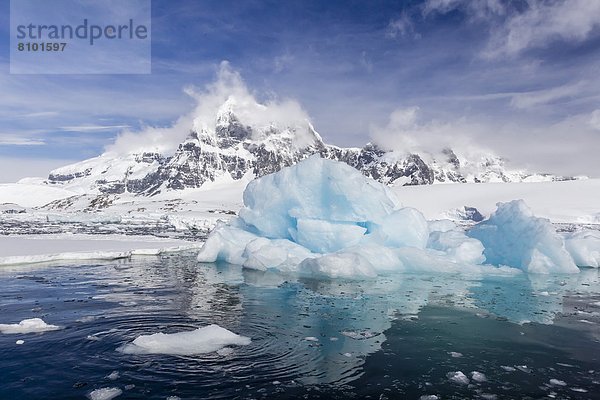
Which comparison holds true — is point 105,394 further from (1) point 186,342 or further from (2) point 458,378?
(2) point 458,378

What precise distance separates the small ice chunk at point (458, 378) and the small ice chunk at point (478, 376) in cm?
13

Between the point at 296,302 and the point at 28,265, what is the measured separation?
11.3m

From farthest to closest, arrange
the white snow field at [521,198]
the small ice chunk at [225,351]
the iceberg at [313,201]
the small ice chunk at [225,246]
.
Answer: the white snow field at [521,198] → the small ice chunk at [225,246] → the iceberg at [313,201] → the small ice chunk at [225,351]

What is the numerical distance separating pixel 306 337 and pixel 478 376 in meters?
3.13

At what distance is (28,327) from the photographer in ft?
28.7

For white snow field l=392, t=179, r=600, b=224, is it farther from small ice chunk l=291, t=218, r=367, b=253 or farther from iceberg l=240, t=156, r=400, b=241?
small ice chunk l=291, t=218, r=367, b=253

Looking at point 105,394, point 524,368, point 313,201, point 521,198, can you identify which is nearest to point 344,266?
point 313,201

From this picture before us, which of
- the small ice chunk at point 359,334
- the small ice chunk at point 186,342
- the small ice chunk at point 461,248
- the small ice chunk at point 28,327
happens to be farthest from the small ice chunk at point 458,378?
the small ice chunk at point 461,248

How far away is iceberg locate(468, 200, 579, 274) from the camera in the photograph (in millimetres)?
19234

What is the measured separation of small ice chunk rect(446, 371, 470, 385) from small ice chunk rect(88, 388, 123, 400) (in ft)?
15.3

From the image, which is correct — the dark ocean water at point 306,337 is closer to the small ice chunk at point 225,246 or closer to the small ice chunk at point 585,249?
the small ice chunk at point 225,246

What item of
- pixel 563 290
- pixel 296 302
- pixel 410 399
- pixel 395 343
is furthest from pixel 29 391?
pixel 563 290

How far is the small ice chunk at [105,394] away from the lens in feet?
19.4

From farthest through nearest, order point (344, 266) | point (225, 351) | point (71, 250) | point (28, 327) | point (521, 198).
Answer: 1. point (521, 198)
2. point (71, 250)
3. point (344, 266)
4. point (28, 327)
5. point (225, 351)
